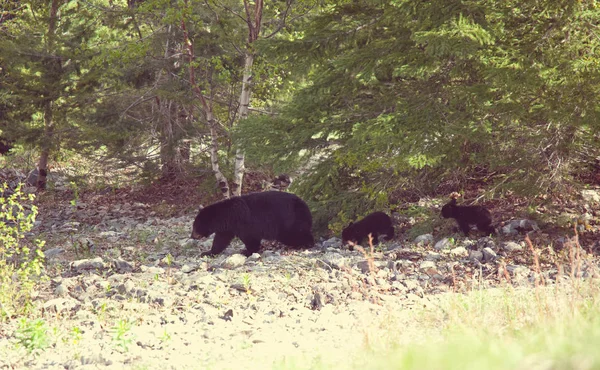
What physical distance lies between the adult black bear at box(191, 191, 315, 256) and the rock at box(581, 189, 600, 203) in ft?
17.3

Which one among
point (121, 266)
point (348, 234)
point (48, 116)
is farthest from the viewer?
point (48, 116)

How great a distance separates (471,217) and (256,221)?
12.7ft

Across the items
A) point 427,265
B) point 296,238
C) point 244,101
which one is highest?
point 244,101

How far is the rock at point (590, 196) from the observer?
38.5 ft

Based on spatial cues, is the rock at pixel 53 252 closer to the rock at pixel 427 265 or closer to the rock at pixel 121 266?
the rock at pixel 121 266

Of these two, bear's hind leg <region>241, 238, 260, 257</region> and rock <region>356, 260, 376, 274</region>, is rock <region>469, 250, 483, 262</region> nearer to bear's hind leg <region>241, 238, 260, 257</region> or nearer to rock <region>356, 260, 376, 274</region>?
rock <region>356, 260, 376, 274</region>

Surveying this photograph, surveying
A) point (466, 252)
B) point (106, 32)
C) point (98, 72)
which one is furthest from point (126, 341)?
point (106, 32)

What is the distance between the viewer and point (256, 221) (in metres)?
11.5

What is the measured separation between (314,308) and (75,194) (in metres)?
14.6

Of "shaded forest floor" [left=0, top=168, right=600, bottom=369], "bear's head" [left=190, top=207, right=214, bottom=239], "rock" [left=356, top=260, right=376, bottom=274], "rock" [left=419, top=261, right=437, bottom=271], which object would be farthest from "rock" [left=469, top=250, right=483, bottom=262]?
"bear's head" [left=190, top=207, right=214, bottom=239]

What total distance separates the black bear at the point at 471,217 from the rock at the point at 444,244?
1.76 feet

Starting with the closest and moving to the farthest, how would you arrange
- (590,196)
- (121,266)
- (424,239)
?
(121,266) → (424,239) → (590,196)

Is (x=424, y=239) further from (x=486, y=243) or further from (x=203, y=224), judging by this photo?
(x=203, y=224)

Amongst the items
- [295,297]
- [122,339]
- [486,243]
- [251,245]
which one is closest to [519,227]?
[486,243]
